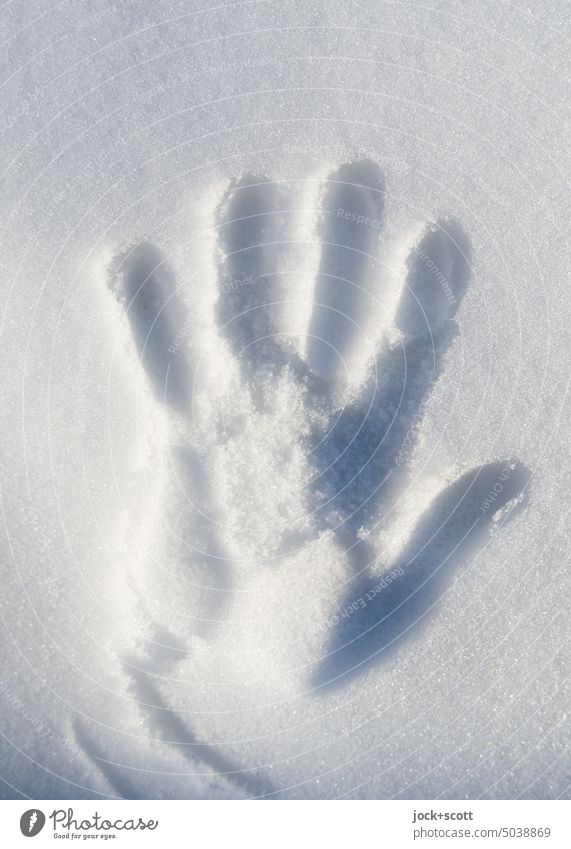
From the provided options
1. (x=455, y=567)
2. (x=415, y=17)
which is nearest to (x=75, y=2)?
(x=415, y=17)

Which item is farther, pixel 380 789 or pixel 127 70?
pixel 127 70
